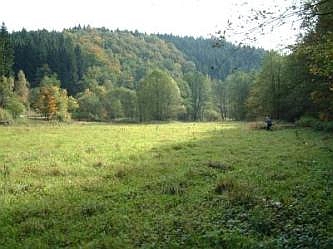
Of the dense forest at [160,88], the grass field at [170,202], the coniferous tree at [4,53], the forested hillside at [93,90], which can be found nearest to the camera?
the grass field at [170,202]

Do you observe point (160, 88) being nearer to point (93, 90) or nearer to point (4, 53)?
point (93, 90)

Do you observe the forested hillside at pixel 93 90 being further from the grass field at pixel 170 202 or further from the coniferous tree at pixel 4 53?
the grass field at pixel 170 202

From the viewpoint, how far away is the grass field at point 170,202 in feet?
34.7

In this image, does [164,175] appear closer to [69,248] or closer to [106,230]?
[106,230]

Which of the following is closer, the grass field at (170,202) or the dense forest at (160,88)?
the grass field at (170,202)

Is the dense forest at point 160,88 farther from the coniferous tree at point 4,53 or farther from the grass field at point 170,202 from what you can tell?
the grass field at point 170,202

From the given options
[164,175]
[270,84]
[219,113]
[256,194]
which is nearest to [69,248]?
[256,194]

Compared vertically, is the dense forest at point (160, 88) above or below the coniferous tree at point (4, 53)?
below

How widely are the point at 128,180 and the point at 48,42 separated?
453 feet

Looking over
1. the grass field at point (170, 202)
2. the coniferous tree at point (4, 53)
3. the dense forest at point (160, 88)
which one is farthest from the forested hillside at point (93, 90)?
the grass field at point (170, 202)

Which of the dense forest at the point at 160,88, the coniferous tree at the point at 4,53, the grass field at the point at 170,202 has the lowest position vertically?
the grass field at the point at 170,202

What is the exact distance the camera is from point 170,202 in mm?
13961

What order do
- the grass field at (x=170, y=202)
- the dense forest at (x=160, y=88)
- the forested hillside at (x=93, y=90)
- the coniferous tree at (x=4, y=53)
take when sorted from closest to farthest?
1. the grass field at (x=170, y=202)
2. the dense forest at (x=160, y=88)
3. the coniferous tree at (x=4, y=53)
4. the forested hillside at (x=93, y=90)

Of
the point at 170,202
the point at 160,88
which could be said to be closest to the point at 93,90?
the point at 160,88
